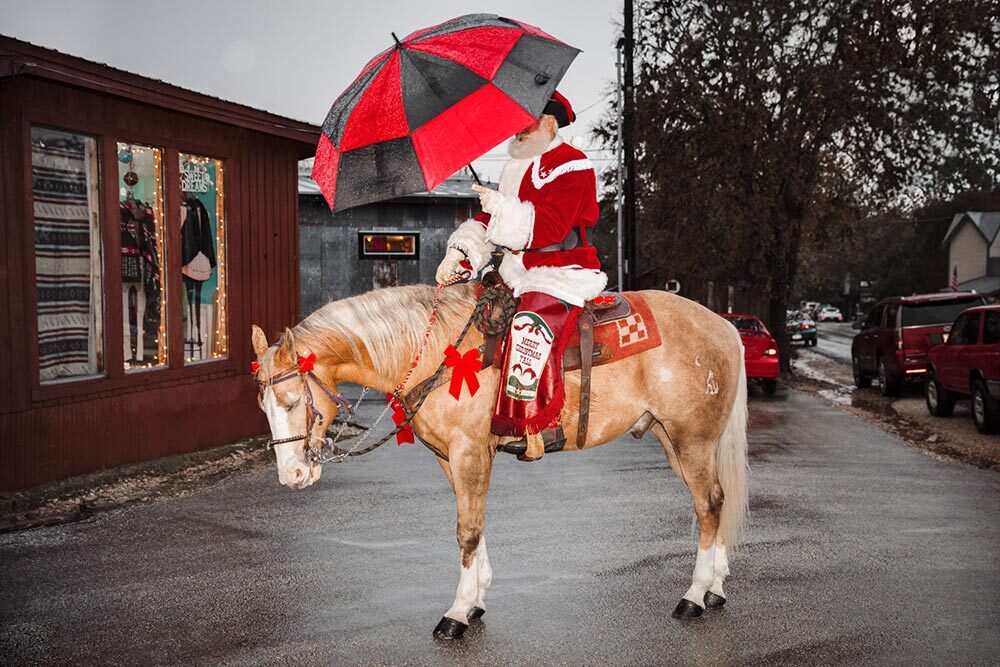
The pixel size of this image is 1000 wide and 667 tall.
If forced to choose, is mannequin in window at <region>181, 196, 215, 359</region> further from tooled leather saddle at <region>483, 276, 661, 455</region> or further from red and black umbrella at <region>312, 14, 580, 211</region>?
tooled leather saddle at <region>483, 276, 661, 455</region>

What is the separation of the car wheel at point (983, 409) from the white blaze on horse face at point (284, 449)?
1030 centimetres

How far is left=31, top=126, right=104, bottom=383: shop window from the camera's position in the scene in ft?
28.7

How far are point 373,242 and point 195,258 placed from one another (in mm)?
12532

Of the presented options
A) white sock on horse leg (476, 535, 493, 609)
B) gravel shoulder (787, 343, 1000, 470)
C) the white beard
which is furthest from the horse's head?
gravel shoulder (787, 343, 1000, 470)

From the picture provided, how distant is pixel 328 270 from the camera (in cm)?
2331

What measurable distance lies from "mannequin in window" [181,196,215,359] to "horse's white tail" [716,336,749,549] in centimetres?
753

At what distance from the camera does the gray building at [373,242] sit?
2317 centimetres

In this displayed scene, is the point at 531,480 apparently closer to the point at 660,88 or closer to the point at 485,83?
the point at 485,83

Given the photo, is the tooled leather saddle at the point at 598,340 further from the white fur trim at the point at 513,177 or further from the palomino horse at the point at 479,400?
the white fur trim at the point at 513,177

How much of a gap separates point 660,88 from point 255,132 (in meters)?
13.5

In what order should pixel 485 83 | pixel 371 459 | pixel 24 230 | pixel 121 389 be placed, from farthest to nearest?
1. pixel 371 459
2. pixel 121 389
3. pixel 24 230
4. pixel 485 83

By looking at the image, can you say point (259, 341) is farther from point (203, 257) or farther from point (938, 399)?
point (938, 399)

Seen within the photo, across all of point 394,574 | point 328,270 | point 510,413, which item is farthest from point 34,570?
point 328,270

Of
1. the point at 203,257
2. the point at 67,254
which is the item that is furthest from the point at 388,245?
the point at 67,254
